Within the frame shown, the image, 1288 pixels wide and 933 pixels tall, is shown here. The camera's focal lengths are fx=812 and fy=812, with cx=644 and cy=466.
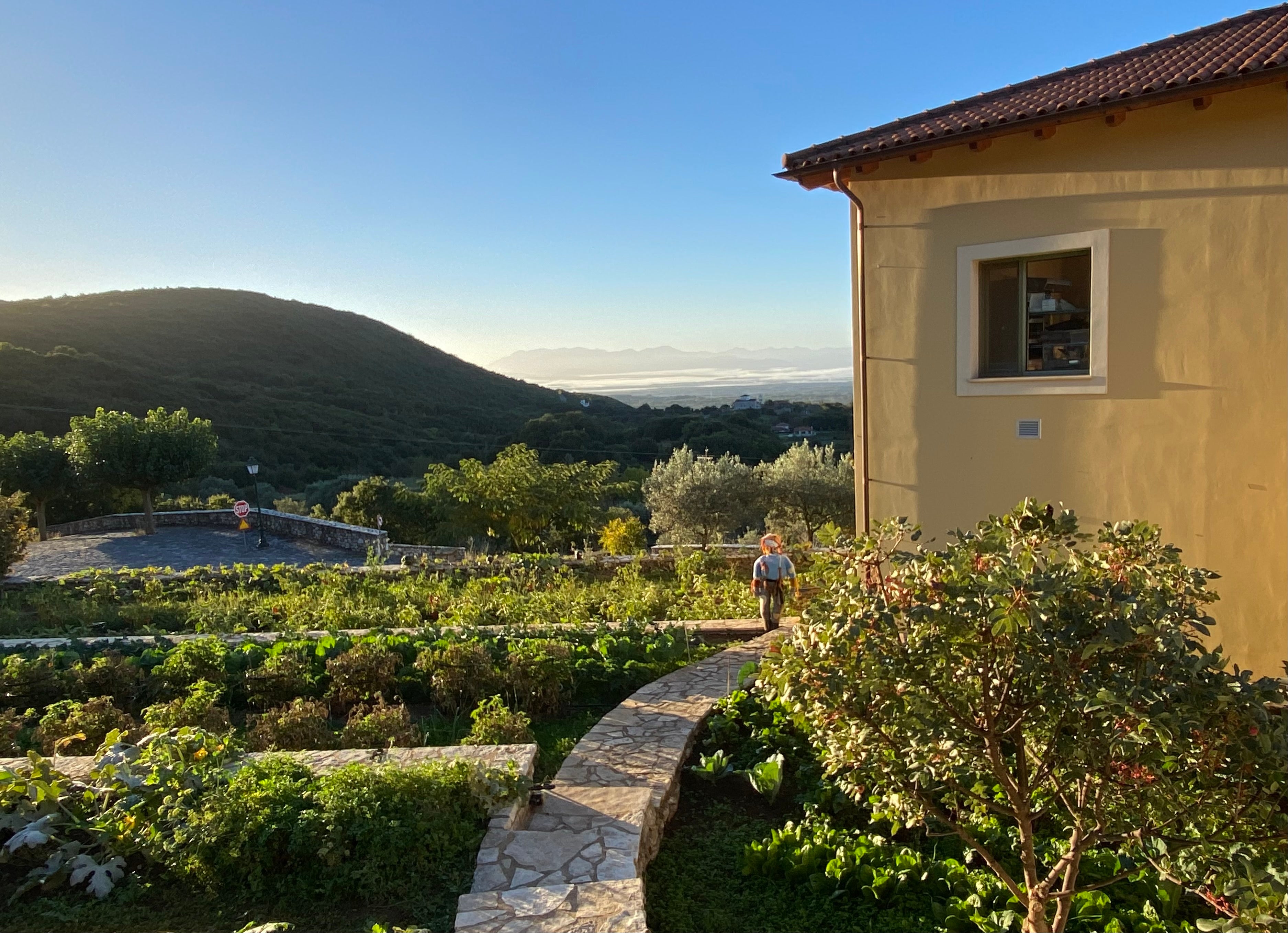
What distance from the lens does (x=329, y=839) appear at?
4340 mm

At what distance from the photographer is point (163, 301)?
81.1 m

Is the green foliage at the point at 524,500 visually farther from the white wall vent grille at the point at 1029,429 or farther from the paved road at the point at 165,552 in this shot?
the white wall vent grille at the point at 1029,429

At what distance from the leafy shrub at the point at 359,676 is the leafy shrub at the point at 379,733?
95cm

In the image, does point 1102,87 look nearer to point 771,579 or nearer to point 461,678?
point 771,579

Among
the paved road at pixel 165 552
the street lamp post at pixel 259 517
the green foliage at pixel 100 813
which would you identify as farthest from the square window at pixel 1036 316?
the street lamp post at pixel 259 517

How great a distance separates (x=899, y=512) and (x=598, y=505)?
19.9 meters

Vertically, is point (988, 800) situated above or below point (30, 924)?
above

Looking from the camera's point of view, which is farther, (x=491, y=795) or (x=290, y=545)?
(x=290, y=545)

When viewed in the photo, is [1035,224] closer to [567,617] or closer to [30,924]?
[567,617]

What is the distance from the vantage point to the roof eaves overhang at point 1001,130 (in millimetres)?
5918

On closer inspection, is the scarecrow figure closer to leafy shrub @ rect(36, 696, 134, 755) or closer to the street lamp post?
leafy shrub @ rect(36, 696, 134, 755)

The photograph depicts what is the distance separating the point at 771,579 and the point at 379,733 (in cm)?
465

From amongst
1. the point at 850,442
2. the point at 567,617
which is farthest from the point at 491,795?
the point at 850,442

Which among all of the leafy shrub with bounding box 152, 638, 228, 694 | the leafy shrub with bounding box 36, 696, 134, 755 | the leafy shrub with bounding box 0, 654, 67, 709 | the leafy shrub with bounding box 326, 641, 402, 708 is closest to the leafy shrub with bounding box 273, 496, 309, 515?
the leafy shrub with bounding box 0, 654, 67, 709
